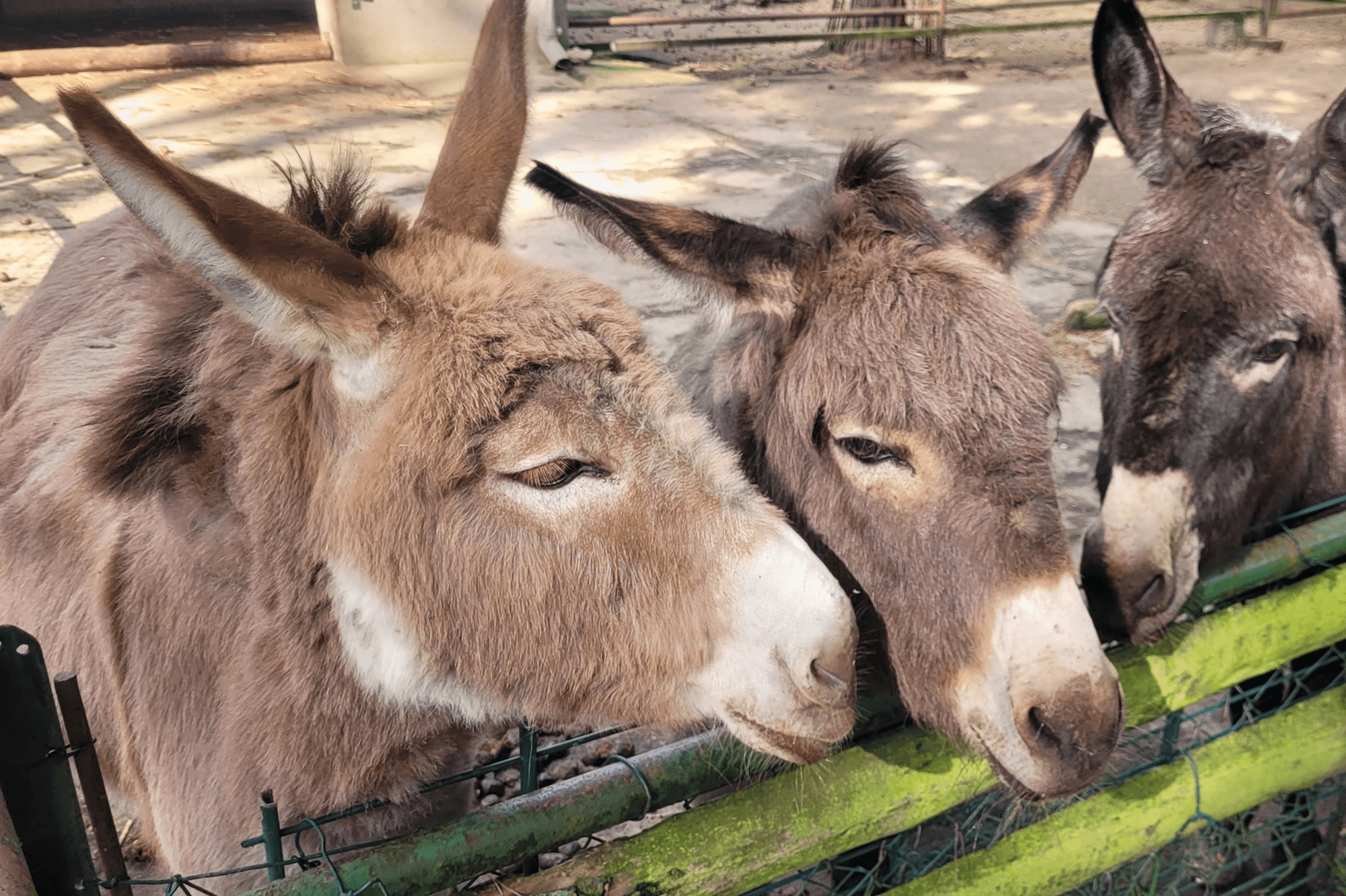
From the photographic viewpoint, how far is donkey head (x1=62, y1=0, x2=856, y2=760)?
5.61 ft

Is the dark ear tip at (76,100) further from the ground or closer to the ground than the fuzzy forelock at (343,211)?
further from the ground

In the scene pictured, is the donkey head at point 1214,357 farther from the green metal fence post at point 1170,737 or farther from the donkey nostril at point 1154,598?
the green metal fence post at point 1170,737

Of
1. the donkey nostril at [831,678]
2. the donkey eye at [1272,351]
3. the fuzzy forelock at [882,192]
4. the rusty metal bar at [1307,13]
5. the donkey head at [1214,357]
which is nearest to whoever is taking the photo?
the donkey nostril at [831,678]

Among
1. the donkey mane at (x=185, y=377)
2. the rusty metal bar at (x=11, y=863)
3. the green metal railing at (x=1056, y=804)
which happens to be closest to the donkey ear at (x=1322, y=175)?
the green metal railing at (x=1056, y=804)

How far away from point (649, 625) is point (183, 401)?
104 centimetres

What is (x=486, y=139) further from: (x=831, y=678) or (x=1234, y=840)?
(x=1234, y=840)

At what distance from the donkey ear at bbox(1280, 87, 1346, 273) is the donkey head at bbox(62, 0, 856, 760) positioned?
6.57 ft

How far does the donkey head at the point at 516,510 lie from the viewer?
1.71m

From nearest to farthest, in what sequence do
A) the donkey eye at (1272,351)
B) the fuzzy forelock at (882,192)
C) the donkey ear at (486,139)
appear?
1. the donkey ear at (486,139)
2. the fuzzy forelock at (882,192)
3. the donkey eye at (1272,351)

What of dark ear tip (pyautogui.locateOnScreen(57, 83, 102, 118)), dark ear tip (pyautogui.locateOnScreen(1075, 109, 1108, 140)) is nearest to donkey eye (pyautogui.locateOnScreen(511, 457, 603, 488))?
dark ear tip (pyautogui.locateOnScreen(57, 83, 102, 118))

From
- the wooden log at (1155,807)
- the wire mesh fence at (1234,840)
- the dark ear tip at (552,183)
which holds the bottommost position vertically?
the wire mesh fence at (1234,840)

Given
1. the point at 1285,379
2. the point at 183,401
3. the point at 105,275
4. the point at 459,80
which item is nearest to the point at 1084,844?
the point at 1285,379

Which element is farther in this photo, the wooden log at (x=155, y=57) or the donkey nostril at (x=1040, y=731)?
the wooden log at (x=155, y=57)

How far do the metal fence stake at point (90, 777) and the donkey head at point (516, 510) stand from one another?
523 mm
